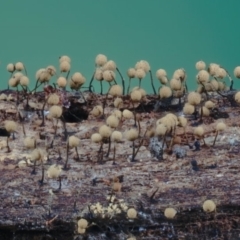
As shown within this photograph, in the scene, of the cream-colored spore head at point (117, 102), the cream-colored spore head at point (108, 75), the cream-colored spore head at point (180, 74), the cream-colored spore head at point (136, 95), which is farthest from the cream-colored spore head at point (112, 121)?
the cream-colored spore head at point (180, 74)

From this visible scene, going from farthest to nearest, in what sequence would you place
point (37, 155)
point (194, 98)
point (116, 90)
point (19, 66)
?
1. point (19, 66)
2. point (116, 90)
3. point (194, 98)
4. point (37, 155)

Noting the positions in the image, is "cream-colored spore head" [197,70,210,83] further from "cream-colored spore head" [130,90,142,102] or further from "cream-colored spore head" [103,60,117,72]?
"cream-colored spore head" [103,60,117,72]

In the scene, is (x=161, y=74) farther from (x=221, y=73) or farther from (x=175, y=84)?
(x=221, y=73)

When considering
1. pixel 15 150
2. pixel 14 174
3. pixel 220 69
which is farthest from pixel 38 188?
pixel 220 69

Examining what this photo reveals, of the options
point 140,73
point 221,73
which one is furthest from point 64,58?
point 221,73

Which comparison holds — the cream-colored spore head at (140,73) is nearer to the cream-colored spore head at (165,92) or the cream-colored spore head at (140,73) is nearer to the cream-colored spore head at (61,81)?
the cream-colored spore head at (165,92)

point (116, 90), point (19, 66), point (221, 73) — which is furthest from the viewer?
point (19, 66)
